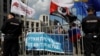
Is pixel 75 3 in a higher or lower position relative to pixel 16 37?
higher

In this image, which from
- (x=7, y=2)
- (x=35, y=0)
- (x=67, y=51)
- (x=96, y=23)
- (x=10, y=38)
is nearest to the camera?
(x=96, y=23)

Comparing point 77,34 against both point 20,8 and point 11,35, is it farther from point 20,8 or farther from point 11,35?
point 11,35

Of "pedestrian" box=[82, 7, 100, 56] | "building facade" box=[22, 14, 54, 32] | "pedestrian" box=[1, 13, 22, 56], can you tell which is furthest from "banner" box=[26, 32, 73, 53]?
"pedestrian" box=[82, 7, 100, 56]

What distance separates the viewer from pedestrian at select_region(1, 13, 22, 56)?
1017cm

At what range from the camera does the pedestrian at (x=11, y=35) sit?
1017 centimetres

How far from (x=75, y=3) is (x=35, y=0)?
6.63 ft

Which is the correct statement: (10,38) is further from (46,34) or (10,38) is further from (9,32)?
(46,34)

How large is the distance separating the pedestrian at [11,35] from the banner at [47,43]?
104 inches

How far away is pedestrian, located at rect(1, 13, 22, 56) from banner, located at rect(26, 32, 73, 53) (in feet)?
8.65

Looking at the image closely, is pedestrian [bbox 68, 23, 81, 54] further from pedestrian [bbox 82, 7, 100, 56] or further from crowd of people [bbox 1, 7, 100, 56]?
pedestrian [bbox 82, 7, 100, 56]

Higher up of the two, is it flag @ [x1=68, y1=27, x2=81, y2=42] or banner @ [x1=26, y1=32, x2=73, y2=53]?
flag @ [x1=68, y1=27, x2=81, y2=42]

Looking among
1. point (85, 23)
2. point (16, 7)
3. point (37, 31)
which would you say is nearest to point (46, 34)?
point (37, 31)

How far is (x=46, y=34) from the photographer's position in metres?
12.9

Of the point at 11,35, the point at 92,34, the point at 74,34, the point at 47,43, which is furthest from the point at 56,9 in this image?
the point at 92,34
